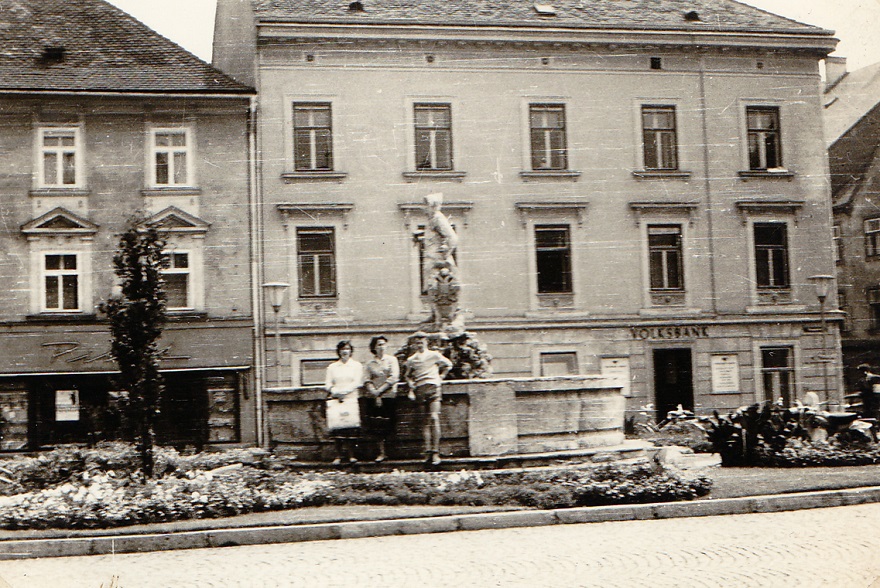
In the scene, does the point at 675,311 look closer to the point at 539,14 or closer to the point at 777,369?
the point at 777,369

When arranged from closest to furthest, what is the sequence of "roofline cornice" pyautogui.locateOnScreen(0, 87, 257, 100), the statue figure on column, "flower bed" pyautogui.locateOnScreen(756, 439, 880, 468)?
"flower bed" pyautogui.locateOnScreen(756, 439, 880, 468)
the statue figure on column
"roofline cornice" pyautogui.locateOnScreen(0, 87, 257, 100)

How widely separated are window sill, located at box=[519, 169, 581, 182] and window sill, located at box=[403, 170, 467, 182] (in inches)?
56.9

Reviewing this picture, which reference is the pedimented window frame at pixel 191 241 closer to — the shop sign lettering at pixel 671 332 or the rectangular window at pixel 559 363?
the rectangular window at pixel 559 363

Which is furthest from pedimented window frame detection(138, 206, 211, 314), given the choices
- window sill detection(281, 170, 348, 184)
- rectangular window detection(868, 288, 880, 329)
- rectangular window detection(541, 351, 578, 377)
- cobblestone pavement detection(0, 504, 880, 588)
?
rectangular window detection(868, 288, 880, 329)

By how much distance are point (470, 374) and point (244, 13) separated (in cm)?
1221

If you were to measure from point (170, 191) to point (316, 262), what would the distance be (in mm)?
3858

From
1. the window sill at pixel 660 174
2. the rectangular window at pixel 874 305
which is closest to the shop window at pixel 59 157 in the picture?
the window sill at pixel 660 174

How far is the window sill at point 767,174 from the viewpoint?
22.1 meters

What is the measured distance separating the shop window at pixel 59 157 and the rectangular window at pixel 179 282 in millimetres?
2338

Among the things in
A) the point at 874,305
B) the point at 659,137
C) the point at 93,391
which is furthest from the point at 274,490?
the point at 659,137

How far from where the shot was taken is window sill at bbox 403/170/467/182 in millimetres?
21641

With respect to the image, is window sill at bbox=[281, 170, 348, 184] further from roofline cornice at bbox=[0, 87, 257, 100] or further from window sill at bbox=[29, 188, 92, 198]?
window sill at bbox=[29, 188, 92, 198]

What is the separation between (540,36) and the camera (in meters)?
22.0

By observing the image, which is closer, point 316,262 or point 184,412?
point 184,412
